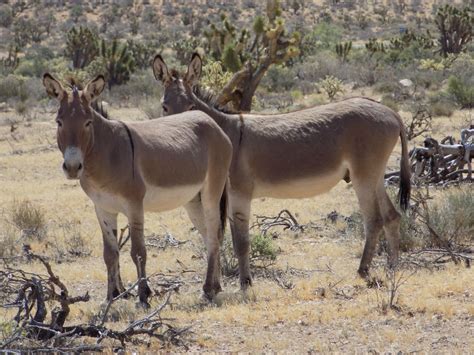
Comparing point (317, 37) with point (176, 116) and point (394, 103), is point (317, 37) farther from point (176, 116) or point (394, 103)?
point (176, 116)

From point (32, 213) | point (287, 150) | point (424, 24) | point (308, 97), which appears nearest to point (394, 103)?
point (308, 97)

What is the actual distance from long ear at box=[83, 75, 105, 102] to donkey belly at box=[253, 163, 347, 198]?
214 cm

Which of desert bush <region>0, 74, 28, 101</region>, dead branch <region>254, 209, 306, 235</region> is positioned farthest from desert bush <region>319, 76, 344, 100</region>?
dead branch <region>254, 209, 306, 235</region>

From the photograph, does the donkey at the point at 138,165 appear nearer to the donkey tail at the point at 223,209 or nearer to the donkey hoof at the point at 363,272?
the donkey tail at the point at 223,209

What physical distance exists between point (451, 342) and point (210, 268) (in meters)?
3.01

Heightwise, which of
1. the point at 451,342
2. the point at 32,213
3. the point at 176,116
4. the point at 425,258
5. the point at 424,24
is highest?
the point at 176,116

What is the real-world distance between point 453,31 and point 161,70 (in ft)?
118

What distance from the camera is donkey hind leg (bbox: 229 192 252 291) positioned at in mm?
8734

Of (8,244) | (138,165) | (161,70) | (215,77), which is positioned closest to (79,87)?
(138,165)

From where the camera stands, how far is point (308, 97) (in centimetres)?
3136

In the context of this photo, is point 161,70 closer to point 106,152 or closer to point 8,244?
point 106,152

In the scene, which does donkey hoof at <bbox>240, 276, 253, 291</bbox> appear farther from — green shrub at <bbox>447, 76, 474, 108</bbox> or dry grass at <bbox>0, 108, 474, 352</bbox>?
green shrub at <bbox>447, 76, 474, 108</bbox>

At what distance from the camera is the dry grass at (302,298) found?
631cm

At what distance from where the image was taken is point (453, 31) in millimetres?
42938
